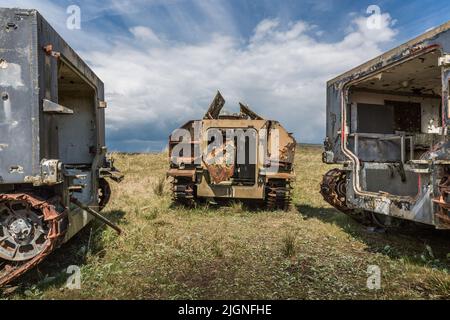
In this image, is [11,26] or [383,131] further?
[383,131]

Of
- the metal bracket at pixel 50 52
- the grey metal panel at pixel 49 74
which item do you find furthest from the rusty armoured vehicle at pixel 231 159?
the metal bracket at pixel 50 52

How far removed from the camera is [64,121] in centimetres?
684

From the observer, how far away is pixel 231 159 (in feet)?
27.9

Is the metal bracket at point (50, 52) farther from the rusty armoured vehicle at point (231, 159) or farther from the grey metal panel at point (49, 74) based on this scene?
the rusty armoured vehicle at point (231, 159)

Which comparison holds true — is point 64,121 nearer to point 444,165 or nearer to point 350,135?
point 350,135

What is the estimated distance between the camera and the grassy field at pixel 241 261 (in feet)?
12.4

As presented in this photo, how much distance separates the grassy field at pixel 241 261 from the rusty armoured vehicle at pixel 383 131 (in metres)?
0.64

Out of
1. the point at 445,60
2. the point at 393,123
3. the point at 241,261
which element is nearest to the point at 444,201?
the point at 445,60

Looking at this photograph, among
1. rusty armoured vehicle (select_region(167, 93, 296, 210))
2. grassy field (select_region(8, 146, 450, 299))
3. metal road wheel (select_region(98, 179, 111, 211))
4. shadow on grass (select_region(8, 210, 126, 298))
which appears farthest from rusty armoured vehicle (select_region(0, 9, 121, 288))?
rusty armoured vehicle (select_region(167, 93, 296, 210))

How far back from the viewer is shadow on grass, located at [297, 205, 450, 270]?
193 inches

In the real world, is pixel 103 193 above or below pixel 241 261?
above

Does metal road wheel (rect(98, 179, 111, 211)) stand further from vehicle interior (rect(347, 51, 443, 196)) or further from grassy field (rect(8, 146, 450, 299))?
vehicle interior (rect(347, 51, 443, 196))

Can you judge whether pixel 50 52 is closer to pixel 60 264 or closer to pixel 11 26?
pixel 11 26

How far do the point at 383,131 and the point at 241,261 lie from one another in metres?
4.91
